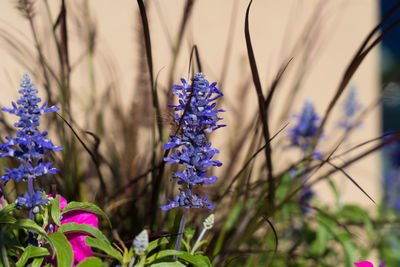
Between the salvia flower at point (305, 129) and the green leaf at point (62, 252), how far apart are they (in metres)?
0.81

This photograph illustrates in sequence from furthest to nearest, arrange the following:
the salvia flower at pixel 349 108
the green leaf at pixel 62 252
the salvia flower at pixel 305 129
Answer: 1. the salvia flower at pixel 349 108
2. the salvia flower at pixel 305 129
3. the green leaf at pixel 62 252

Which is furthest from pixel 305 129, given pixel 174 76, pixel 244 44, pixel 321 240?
pixel 244 44

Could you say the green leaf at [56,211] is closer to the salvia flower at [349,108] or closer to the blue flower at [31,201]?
the blue flower at [31,201]

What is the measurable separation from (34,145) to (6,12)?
1.04 m

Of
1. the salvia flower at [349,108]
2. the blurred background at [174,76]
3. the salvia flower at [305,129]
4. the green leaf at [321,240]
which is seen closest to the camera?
the blurred background at [174,76]

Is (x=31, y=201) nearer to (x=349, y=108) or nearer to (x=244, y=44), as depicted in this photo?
(x=349, y=108)

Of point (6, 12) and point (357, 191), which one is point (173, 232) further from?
point (357, 191)

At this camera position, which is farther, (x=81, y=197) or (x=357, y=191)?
(x=357, y=191)

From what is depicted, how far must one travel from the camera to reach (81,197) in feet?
2.14

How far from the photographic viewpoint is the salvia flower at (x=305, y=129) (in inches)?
43.1

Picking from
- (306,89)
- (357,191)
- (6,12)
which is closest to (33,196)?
(6,12)

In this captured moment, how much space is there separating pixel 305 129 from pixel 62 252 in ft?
2.80

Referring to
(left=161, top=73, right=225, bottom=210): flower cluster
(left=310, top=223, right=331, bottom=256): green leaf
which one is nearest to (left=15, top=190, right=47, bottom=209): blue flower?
(left=161, top=73, right=225, bottom=210): flower cluster

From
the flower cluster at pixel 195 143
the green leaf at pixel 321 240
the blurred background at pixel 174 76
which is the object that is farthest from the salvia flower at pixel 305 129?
the flower cluster at pixel 195 143
